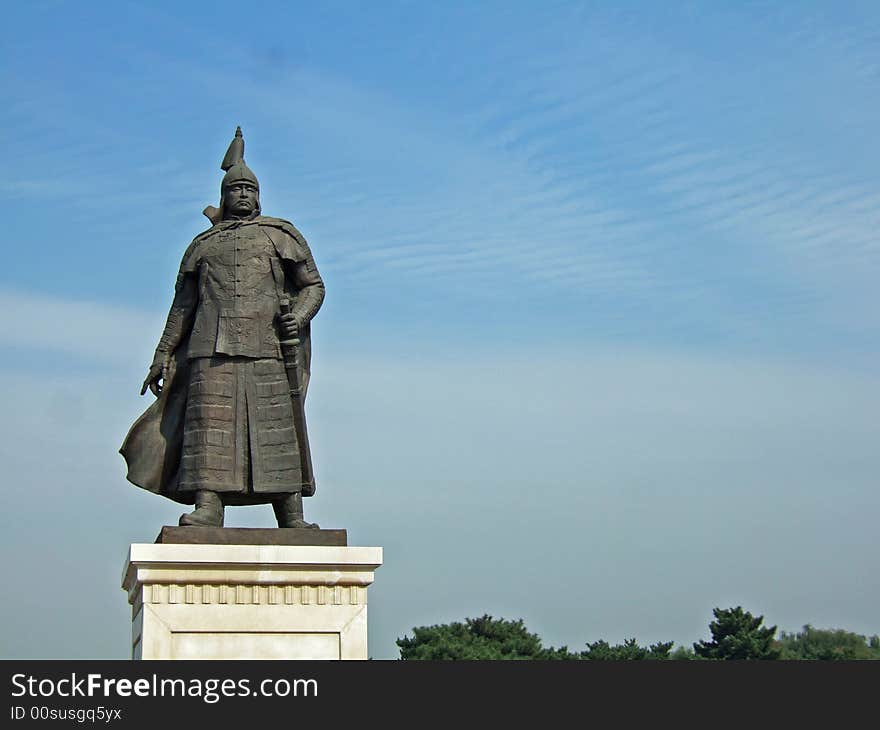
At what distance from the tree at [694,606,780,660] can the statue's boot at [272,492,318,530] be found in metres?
34.0

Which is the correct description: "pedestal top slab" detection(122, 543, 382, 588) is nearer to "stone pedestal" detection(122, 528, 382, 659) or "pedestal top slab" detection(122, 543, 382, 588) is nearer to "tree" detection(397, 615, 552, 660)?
"stone pedestal" detection(122, 528, 382, 659)

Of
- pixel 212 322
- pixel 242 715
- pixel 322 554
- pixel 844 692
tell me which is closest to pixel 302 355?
pixel 212 322

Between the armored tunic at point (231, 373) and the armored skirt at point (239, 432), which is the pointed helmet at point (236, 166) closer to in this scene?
the armored tunic at point (231, 373)

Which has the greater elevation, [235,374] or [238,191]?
[238,191]

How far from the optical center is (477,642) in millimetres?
43344

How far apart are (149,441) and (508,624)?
36.0 meters

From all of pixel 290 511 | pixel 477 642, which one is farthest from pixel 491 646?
pixel 290 511

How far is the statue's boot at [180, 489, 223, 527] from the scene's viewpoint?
10016mm

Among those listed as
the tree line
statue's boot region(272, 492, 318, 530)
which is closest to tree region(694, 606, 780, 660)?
the tree line

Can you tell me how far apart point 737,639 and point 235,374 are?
35.0 m

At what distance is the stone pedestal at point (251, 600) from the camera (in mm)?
9570

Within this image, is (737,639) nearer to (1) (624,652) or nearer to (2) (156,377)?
(1) (624,652)

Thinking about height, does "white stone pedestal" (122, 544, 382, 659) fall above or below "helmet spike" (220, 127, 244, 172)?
below

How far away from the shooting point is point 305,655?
31.9 ft
